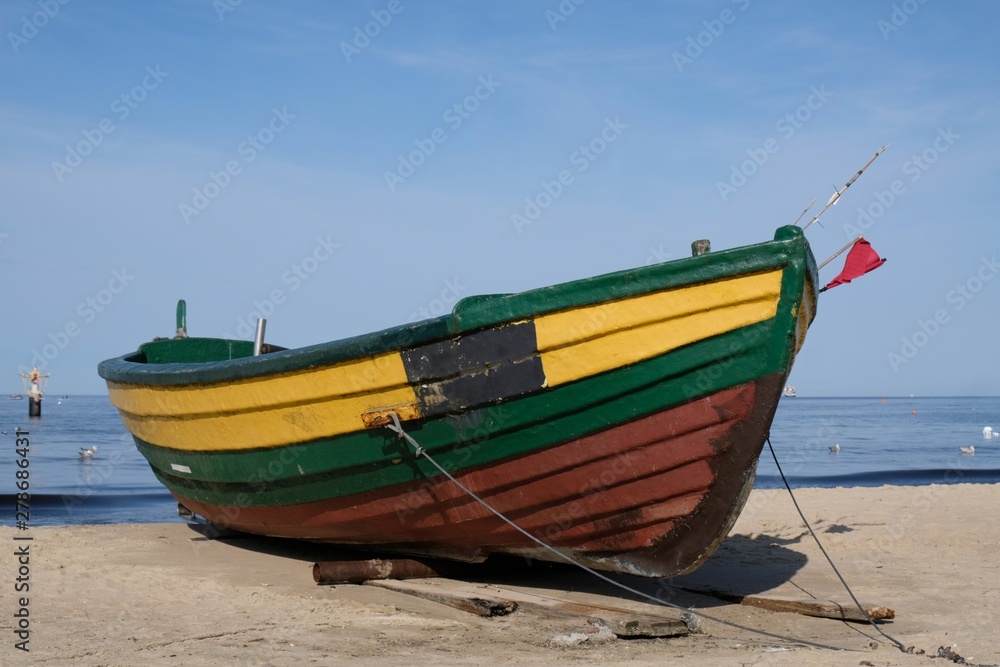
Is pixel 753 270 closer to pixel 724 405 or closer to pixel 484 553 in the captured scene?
pixel 724 405

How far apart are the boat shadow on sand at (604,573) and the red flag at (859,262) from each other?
211 cm

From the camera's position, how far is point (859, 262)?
199 inches

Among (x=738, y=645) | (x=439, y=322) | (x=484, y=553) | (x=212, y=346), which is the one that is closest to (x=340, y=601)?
(x=484, y=553)

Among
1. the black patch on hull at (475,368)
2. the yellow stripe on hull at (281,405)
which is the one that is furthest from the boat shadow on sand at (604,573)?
the black patch on hull at (475,368)

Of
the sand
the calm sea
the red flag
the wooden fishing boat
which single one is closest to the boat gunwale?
the wooden fishing boat

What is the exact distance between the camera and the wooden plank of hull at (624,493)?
4.63 metres

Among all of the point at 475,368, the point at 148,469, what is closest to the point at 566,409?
the point at 475,368

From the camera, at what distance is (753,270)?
444 centimetres

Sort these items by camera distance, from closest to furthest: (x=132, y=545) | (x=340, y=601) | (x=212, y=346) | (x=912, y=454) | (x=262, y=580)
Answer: (x=340, y=601) → (x=262, y=580) → (x=132, y=545) → (x=212, y=346) → (x=912, y=454)

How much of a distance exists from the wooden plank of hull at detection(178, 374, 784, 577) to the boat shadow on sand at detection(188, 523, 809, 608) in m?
0.45

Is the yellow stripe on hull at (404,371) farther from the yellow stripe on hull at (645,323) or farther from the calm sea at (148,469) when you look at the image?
the calm sea at (148,469)

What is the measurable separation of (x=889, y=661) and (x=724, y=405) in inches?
55.6

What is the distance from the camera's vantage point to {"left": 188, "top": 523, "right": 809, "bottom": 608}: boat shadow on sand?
5938 mm

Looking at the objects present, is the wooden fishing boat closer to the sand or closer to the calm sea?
the sand
